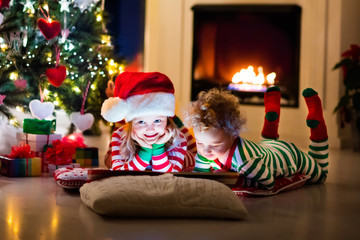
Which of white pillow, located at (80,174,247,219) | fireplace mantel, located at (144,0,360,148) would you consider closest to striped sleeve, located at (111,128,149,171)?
white pillow, located at (80,174,247,219)

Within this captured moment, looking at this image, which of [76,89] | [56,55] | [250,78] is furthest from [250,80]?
[56,55]

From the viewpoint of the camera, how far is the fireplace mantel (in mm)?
4523

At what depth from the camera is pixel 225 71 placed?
5.28 m

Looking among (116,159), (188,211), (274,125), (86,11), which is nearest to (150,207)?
(188,211)

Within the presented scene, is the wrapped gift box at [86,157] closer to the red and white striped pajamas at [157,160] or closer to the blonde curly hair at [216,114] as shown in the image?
the red and white striped pajamas at [157,160]

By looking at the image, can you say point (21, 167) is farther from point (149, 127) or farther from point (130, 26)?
point (130, 26)

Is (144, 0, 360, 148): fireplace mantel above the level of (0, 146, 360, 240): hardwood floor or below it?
above

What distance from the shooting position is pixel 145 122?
2082mm

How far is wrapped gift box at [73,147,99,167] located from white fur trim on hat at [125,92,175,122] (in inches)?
28.7

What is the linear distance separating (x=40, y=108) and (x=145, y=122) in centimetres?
82

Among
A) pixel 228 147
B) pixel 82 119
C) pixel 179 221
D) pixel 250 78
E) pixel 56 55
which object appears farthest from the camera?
pixel 250 78

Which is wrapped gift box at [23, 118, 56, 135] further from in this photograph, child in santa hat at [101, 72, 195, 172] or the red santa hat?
the red santa hat

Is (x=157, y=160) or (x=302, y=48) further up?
(x=302, y=48)

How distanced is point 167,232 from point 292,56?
378cm
